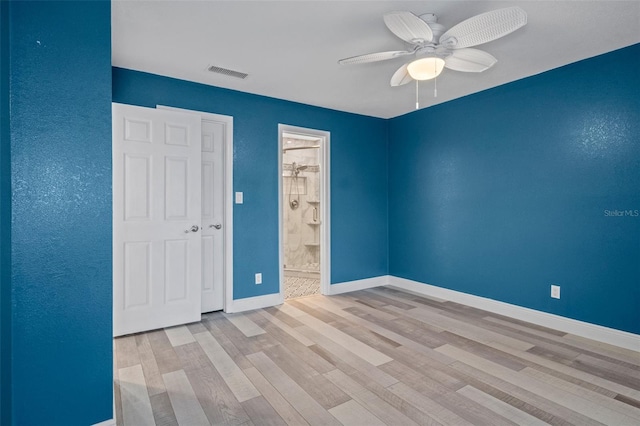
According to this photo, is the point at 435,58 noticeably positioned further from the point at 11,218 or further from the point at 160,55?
the point at 11,218

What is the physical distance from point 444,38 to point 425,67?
0.27 m

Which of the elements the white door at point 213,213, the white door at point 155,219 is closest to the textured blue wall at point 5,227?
the white door at point 155,219

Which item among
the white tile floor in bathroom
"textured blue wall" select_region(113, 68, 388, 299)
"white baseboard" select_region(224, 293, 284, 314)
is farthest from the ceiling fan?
the white tile floor in bathroom

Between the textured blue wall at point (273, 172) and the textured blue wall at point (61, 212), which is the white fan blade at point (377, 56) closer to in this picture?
the textured blue wall at point (61, 212)

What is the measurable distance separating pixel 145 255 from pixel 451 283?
11.4 ft

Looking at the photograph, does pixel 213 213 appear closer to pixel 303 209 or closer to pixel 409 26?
pixel 409 26

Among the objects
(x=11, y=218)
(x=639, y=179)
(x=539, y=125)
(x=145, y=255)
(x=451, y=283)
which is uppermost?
(x=539, y=125)

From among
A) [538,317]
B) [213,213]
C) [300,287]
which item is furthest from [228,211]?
[538,317]

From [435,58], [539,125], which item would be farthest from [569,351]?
[435,58]

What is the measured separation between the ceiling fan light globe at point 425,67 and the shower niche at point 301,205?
157 inches

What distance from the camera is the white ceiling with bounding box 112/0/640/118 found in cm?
215

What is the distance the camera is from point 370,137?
4.88m

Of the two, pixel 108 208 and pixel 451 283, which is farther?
pixel 451 283

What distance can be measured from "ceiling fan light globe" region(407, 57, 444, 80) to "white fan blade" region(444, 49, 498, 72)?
10 centimetres
